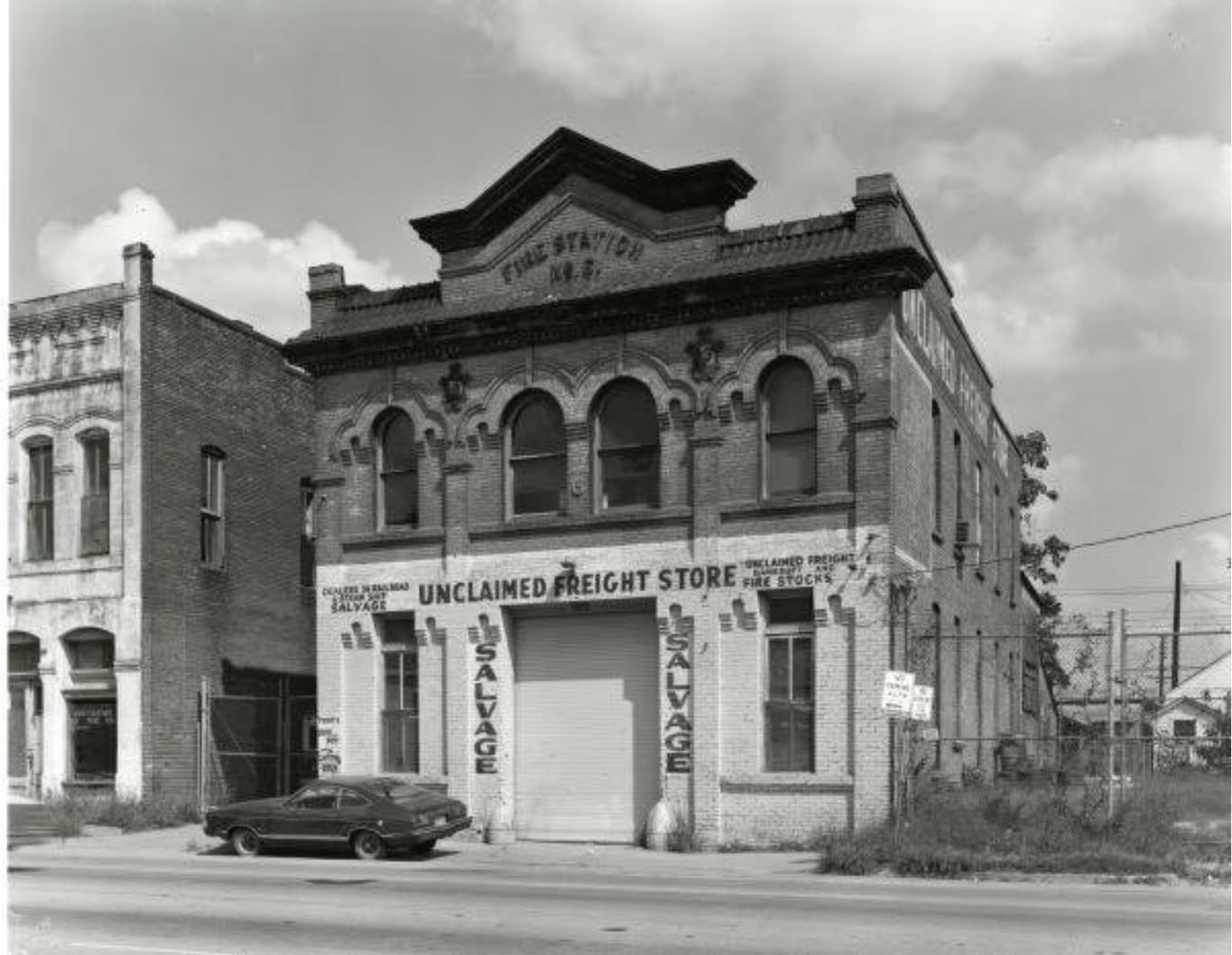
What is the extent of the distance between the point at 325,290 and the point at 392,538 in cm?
442

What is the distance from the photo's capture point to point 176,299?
27312mm

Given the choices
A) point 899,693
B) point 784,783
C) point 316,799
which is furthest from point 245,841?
point 899,693

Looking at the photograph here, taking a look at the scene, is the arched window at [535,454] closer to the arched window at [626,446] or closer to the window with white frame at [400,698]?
the arched window at [626,446]

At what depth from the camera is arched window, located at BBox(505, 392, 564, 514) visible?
2264cm

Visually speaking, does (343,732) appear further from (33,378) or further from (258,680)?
(33,378)

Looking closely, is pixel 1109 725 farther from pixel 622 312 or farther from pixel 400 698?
pixel 400 698

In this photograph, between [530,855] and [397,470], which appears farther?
[397,470]

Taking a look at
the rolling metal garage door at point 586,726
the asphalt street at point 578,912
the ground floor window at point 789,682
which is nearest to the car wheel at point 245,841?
the asphalt street at point 578,912

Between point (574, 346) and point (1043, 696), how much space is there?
68.7 ft

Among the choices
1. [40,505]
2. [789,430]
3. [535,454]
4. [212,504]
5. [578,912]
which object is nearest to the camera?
[578,912]

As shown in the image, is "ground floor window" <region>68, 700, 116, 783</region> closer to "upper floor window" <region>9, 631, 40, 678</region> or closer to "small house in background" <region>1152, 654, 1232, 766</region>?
"upper floor window" <region>9, 631, 40, 678</region>

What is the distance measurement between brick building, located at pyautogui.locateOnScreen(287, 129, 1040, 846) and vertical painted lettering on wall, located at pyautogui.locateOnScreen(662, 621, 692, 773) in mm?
36

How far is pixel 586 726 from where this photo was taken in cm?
2233

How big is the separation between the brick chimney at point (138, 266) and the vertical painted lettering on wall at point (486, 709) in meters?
9.44
